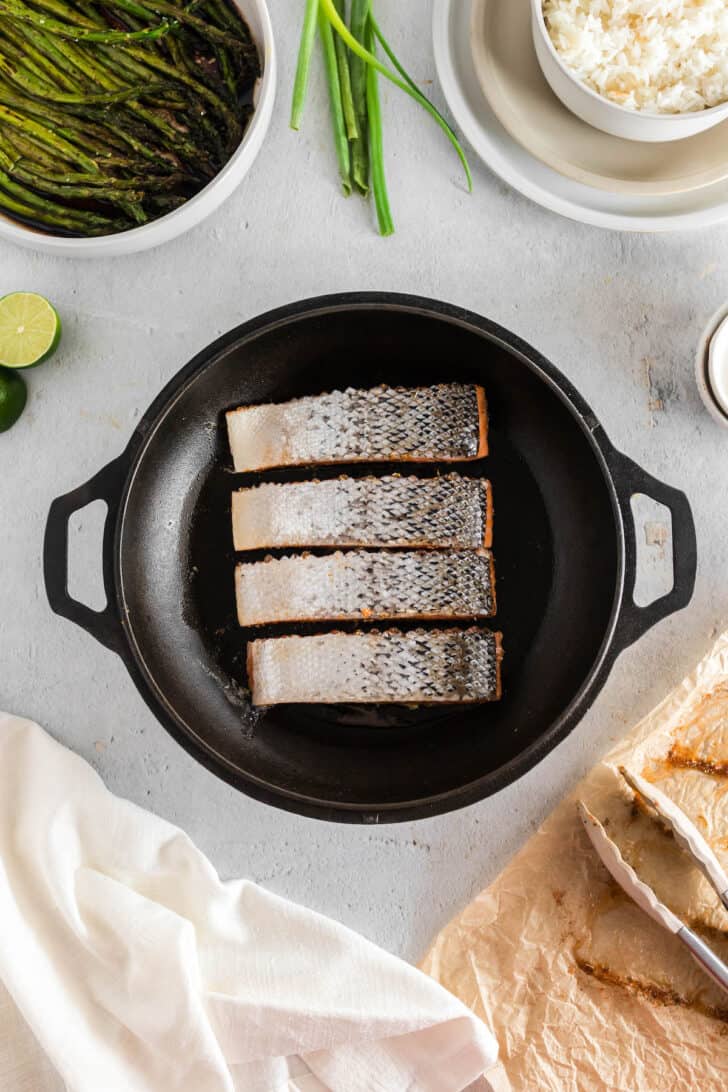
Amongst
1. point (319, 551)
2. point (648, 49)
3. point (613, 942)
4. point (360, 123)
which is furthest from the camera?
point (319, 551)

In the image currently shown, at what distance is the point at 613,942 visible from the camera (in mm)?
2027

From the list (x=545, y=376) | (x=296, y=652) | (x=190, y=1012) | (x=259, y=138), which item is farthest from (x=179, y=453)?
(x=190, y=1012)

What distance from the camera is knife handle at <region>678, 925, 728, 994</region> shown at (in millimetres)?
1908

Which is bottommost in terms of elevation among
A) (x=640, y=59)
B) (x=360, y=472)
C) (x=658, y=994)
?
(x=658, y=994)

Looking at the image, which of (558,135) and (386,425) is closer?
(558,135)

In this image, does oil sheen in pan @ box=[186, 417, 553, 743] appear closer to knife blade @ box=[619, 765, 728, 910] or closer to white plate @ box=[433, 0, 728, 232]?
knife blade @ box=[619, 765, 728, 910]

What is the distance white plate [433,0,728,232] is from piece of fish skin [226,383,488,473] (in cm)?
47

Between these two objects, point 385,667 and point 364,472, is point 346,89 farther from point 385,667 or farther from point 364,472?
point 385,667

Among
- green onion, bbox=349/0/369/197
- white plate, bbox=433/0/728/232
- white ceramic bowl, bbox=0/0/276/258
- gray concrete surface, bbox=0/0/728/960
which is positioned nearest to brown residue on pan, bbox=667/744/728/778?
gray concrete surface, bbox=0/0/728/960

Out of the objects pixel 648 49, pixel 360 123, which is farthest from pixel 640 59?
pixel 360 123

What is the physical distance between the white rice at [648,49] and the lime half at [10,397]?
1423 millimetres

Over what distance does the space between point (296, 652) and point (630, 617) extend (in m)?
0.77

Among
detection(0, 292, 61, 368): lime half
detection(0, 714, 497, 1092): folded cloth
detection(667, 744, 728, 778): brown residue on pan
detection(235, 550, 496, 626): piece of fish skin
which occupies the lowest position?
detection(0, 714, 497, 1092): folded cloth

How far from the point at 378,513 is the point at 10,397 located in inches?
36.1
